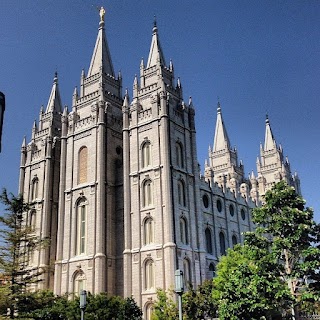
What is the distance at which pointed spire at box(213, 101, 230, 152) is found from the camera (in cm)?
6156

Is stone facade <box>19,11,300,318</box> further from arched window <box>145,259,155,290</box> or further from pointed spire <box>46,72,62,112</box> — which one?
pointed spire <box>46,72,62,112</box>

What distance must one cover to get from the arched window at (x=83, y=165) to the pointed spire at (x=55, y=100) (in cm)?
1036

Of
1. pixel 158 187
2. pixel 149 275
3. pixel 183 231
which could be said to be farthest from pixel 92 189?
pixel 149 275

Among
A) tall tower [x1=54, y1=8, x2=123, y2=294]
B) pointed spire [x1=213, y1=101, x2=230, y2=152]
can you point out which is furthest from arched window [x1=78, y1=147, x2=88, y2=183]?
pointed spire [x1=213, y1=101, x2=230, y2=152]

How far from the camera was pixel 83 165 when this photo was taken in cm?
3953

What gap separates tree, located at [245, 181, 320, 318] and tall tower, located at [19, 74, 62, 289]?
24.4 m

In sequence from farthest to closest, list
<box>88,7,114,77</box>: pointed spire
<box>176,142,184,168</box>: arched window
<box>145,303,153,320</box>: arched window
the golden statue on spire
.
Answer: the golden statue on spire, <box>88,7,114,77</box>: pointed spire, <box>176,142,184,168</box>: arched window, <box>145,303,153,320</box>: arched window

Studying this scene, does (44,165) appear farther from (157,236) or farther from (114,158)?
(157,236)

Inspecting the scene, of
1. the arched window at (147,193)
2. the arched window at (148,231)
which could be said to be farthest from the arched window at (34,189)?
the arched window at (148,231)

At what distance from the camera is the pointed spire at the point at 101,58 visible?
1708 inches

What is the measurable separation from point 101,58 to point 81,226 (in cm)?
1697

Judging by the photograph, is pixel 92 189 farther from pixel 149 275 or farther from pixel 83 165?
pixel 149 275

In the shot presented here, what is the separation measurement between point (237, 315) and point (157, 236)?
13.6 metres

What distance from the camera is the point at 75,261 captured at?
36125 millimetres
